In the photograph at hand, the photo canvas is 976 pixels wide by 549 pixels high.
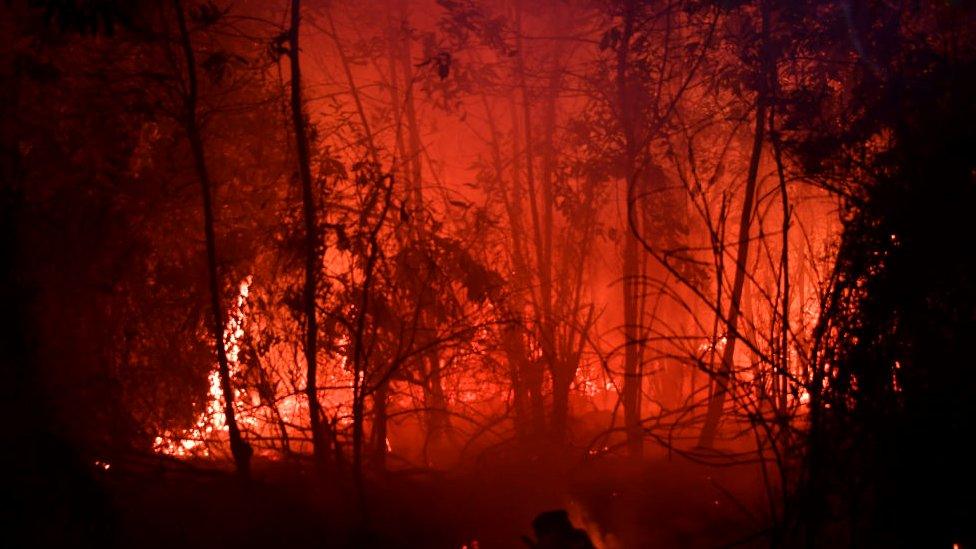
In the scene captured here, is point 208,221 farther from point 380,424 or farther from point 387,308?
point 380,424

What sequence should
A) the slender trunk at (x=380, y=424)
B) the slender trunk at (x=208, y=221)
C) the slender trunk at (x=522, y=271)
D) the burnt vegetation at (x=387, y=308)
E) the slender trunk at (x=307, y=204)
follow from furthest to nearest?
the slender trunk at (x=522, y=271)
the slender trunk at (x=380, y=424)
the slender trunk at (x=307, y=204)
the slender trunk at (x=208, y=221)
the burnt vegetation at (x=387, y=308)

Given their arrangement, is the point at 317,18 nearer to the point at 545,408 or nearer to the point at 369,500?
the point at 545,408

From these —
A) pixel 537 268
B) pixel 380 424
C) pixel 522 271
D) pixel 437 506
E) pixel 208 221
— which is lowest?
pixel 437 506

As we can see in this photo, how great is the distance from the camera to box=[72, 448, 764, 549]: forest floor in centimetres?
569

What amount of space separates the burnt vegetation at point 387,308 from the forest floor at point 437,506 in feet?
0.09

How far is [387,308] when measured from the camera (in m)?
6.78

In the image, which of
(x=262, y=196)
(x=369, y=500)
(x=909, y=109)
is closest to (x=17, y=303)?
(x=262, y=196)

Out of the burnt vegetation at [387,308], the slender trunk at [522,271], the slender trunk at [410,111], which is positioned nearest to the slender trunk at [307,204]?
the burnt vegetation at [387,308]

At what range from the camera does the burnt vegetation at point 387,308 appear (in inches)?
149

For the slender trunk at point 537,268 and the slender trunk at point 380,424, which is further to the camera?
the slender trunk at point 537,268

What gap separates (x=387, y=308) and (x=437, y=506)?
195 centimetres

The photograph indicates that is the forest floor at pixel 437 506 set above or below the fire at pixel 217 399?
below

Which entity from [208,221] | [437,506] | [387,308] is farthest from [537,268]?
[208,221]

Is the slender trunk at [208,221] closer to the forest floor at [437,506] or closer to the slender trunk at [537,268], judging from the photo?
the forest floor at [437,506]
